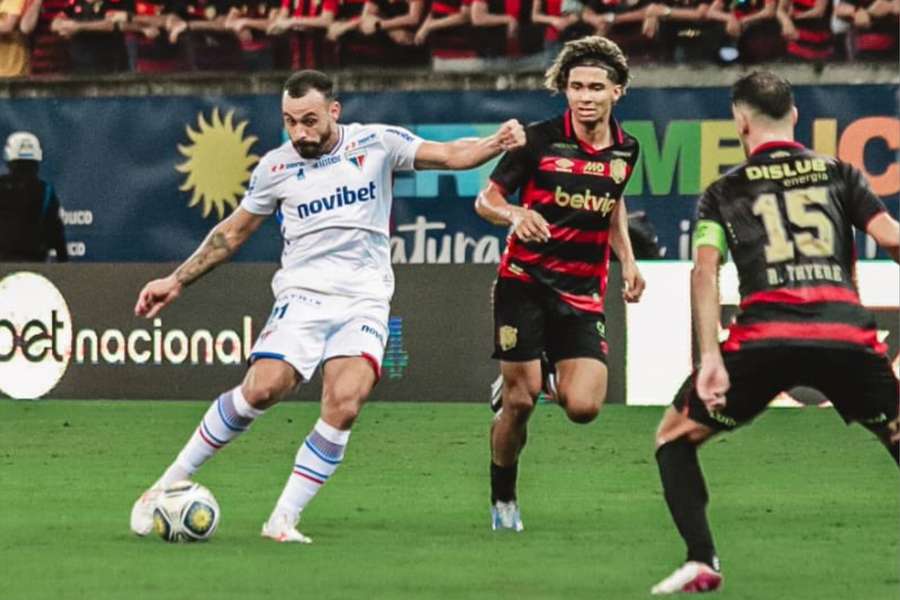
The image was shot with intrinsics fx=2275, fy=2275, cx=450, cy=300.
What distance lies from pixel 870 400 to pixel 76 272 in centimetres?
1176

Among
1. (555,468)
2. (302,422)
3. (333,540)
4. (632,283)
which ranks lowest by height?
(302,422)

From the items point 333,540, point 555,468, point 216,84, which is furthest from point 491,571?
point 216,84

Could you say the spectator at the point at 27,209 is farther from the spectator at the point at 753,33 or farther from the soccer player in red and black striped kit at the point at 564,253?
→ the soccer player in red and black striped kit at the point at 564,253

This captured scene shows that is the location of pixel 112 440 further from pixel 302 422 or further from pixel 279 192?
pixel 279 192

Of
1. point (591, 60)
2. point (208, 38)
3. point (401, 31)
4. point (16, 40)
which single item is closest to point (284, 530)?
point (591, 60)

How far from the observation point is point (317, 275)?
1034 centimetres

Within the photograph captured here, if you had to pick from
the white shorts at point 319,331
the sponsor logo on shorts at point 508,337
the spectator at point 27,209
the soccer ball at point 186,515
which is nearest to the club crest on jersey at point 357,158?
the white shorts at point 319,331

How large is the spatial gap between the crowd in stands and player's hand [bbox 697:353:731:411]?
12343mm

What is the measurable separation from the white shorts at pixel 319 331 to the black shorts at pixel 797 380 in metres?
2.43

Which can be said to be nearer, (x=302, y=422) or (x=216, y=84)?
(x=302, y=422)

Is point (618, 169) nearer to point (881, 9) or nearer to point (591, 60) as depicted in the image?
point (591, 60)

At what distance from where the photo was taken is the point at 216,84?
20969 mm

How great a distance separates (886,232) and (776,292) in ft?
1.46

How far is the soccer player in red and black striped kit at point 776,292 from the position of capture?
7.97m
